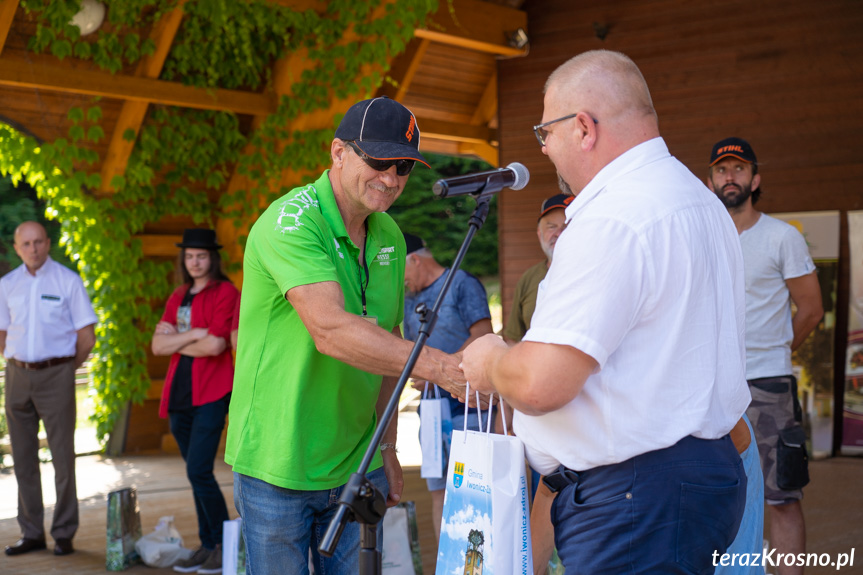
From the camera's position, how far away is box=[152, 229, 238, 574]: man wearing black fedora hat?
471 centimetres

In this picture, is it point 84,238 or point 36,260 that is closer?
point 36,260

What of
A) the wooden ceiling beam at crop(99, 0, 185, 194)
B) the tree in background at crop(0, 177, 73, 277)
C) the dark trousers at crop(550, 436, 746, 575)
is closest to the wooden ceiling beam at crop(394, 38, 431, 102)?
the wooden ceiling beam at crop(99, 0, 185, 194)

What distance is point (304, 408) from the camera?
82.6 inches

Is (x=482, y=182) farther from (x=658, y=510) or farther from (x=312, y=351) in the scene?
(x=658, y=510)

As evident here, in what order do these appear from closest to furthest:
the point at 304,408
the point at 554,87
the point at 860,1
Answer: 1. the point at 554,87
2. the point at 304,408
3. the point at 860,1

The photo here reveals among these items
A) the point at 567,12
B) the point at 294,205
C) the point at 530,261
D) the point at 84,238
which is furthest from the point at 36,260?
the point at 567,12

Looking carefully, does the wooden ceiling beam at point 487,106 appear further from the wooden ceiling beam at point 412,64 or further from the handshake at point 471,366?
the handshake at point 471,366

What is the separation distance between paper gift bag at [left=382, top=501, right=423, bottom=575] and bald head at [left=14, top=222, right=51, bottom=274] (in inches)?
117

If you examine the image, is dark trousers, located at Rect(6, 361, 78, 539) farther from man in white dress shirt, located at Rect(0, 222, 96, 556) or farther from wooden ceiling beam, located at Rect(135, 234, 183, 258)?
wooden ceiling beam, located at Rect(135, 234, 183, 258)

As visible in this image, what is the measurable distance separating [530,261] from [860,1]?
379 cm

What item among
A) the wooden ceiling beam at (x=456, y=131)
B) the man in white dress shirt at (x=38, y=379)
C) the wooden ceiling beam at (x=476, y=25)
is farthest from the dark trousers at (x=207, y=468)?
the wooden ceiling beam at (x=456, y=131)

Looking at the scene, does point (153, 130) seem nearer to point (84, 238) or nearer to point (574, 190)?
point (84, 238)

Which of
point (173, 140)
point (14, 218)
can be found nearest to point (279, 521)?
point (173, 140)

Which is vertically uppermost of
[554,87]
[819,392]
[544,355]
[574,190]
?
[554,87]
